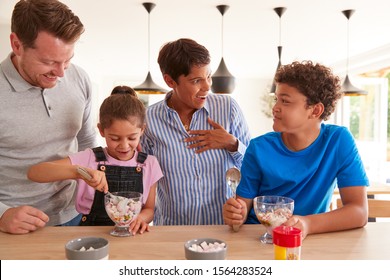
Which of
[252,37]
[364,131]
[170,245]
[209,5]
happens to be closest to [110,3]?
[209,5]

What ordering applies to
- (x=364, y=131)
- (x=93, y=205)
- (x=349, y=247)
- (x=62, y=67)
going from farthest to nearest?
(x=364, y=131)
(x=93, y=205)
(x=62, y=67)
(x=349, y=247)

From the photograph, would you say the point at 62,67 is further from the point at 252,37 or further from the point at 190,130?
the point at 252,37

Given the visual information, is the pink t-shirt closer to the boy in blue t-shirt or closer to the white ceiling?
the boy in blue t-shirt

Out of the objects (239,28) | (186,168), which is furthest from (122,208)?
(239,28)

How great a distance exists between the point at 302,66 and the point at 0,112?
1132mm

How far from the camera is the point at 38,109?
1537 millimetres

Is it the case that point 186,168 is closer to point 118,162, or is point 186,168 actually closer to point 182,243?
point 118,162

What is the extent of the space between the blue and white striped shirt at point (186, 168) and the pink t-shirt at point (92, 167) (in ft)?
0.37

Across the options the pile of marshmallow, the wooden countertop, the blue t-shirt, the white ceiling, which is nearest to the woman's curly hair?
the blue t-shirt

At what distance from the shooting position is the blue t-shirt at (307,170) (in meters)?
1.45

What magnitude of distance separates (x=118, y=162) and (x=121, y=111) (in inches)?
8.4

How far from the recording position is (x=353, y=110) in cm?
877

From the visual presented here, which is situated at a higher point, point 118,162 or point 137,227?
point 118,162
